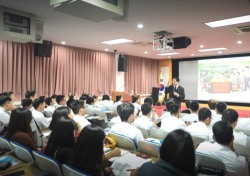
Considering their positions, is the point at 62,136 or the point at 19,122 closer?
the point at 62,136

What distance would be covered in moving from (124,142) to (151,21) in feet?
9.96

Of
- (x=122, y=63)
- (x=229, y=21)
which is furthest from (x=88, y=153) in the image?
(x=122, y=63)

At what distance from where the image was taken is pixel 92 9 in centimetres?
281

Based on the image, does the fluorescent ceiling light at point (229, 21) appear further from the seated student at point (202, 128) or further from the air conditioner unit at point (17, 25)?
the air conditioner unit at point (17, 25)

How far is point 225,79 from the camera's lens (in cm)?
1034

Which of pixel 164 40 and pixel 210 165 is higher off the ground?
pixel 164 40

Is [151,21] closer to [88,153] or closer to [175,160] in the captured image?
[88,153]

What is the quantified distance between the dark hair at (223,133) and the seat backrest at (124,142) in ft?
3.03

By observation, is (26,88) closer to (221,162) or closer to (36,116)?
(36,116)

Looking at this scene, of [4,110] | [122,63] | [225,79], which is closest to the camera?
[4,110]

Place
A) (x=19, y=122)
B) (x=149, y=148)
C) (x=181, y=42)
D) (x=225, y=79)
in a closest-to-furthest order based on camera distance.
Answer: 1. (x=149, y=148)
2. (x=19, y=122)
3. (x=181, y=42)
4. (x=225, y=79)

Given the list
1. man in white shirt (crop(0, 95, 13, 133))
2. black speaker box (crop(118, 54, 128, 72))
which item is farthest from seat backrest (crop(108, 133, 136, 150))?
black speaker box (crop(118, 54, 128, 72))

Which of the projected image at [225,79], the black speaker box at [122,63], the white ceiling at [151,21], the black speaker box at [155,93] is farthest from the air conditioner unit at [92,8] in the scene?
the black speaker box at [155,93]

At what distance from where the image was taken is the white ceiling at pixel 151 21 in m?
3.69
